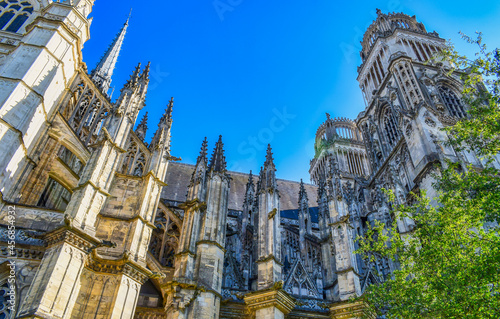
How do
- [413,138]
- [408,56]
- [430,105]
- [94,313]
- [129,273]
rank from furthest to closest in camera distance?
[408,56]
[430,105]
[413,138]
[129,273]
[94,313]

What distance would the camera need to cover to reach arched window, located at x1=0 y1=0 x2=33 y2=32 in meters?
18.6

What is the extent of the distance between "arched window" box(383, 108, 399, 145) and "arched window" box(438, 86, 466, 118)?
3.82 meters

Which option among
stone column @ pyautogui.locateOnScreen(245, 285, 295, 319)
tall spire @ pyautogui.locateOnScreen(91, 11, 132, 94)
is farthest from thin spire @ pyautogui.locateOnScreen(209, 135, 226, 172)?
tall spire @ pyautogui.locateOnScreen(91, 11, 132, 94)

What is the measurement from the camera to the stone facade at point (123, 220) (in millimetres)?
9453

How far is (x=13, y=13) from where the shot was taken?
1933cm

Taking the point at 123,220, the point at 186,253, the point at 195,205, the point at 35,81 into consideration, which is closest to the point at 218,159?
the point at 195,205

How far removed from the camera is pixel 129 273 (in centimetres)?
1005

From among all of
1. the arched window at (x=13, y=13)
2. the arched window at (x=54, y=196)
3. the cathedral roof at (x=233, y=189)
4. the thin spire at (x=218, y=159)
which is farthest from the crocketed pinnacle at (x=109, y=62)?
the thin spire at (x=218, y=159)

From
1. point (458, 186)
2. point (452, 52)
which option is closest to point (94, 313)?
point (458, 186)

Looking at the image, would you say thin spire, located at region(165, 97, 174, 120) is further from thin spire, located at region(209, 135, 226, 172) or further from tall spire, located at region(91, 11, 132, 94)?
tall spire, located at region(91, 11, 132, 94)

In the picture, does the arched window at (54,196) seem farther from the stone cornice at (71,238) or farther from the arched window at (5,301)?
the stone cornice at (71,238)

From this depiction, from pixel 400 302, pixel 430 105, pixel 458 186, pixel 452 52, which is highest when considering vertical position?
pixel 430 105

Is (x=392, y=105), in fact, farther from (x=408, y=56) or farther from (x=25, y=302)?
(x=25, y=302)

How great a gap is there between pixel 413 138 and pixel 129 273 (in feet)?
65.1
